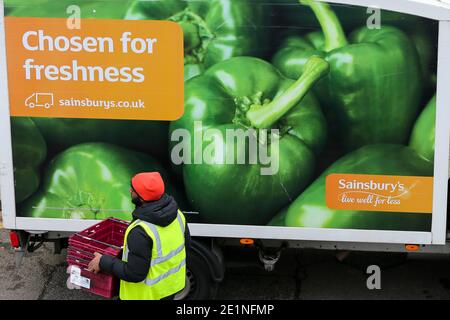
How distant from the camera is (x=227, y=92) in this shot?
15.1 ft

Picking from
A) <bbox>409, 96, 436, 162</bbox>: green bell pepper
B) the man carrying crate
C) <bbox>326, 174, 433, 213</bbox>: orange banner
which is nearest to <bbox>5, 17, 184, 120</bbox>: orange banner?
the man carrying crate

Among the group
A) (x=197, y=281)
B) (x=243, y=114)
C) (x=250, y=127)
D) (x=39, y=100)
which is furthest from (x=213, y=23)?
(x=197, y=281)

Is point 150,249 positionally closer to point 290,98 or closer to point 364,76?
point 290,98

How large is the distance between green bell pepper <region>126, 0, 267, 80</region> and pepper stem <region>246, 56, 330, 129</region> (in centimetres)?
37

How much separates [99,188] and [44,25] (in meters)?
1.34

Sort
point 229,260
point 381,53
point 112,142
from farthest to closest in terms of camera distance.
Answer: point 229,260
point 112,142
point 381,53

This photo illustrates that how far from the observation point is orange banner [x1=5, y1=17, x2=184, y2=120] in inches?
180

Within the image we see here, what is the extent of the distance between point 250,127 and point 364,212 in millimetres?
1113

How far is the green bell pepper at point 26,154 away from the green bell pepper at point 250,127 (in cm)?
111

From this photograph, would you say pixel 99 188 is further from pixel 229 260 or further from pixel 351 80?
pixel 351 80

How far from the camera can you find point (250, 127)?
4.62 meters

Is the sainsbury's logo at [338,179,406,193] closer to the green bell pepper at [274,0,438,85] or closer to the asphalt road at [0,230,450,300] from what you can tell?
the green bell pepper at [274,0,438,85]

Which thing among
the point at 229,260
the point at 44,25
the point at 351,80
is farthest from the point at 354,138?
the point at 44,25

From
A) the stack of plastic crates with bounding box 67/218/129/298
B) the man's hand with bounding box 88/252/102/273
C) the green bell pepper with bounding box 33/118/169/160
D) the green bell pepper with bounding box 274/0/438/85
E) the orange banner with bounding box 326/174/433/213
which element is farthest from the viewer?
the green bell pepper with bounding box 33/118/169/160
